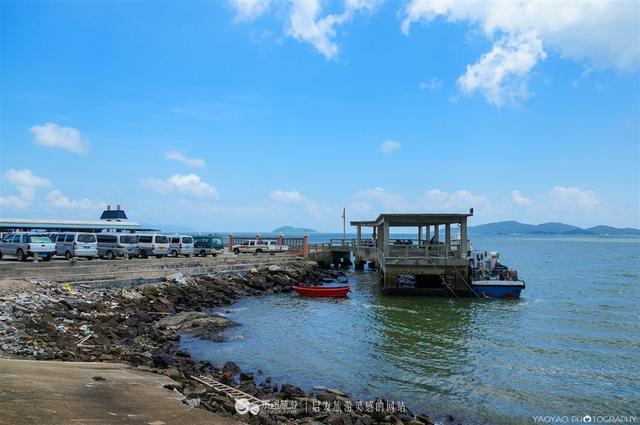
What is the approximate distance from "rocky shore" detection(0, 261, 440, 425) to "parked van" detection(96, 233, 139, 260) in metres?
9.35

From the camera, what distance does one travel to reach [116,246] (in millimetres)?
35625

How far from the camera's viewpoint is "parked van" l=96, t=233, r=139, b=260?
35438 millimetres

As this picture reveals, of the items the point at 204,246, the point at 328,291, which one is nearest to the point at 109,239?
the point at 204,246

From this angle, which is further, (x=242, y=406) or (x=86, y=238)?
(x=86, y=238)

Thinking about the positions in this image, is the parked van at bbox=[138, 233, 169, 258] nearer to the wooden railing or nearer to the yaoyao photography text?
the wooden railing

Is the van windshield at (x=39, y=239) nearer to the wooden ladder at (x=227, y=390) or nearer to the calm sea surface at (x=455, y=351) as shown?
the calm sea surface at (x=455, y=351)

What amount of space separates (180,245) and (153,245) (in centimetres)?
269

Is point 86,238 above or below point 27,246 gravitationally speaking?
above

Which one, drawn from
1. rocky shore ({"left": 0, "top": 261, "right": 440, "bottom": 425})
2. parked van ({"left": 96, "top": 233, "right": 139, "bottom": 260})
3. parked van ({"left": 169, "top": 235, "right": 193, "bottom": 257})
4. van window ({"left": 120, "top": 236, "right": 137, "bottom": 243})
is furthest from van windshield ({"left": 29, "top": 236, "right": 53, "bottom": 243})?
parked van ({"left": 169, "top": 235, "right": 193, "bottom": 257})

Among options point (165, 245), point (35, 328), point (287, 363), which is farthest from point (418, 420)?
point (165, 245)

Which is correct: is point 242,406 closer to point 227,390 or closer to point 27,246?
point 227,390

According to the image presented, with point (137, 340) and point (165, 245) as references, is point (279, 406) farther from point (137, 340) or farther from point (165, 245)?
point (165, 245)

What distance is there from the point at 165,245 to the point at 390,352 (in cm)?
2478

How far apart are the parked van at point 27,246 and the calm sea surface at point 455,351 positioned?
11630 millimetres
